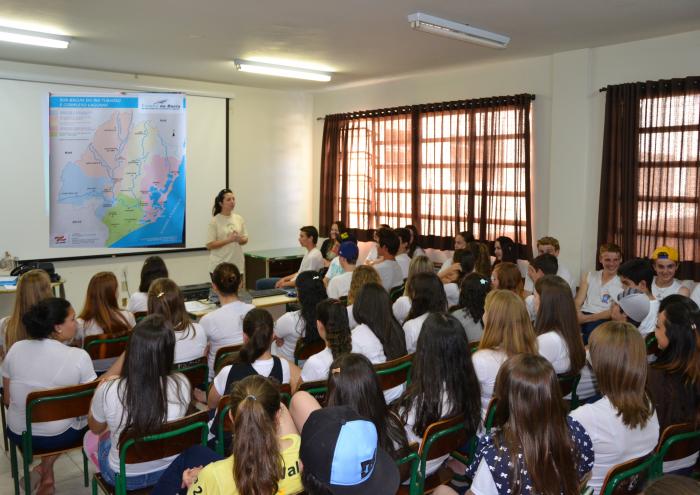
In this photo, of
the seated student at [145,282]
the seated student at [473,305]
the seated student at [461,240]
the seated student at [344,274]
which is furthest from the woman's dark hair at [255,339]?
the seated student at [461,240]

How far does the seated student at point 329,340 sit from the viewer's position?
10.4ft

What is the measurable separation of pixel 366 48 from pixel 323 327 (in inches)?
149

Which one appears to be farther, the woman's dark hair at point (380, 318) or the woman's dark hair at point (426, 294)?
the woman's dark hair at point (426, 294)

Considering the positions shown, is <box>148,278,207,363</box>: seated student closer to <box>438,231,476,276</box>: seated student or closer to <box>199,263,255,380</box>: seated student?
<box>199,263,255,380</box>: seated student

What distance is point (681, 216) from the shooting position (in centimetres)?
564

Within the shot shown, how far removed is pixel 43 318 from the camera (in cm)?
314

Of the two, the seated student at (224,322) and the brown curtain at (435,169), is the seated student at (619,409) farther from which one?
the brown curtain at (435,169)

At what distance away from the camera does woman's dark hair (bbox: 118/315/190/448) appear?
2545mm

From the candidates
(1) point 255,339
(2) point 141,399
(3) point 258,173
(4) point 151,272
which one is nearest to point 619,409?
(1) point 255,339

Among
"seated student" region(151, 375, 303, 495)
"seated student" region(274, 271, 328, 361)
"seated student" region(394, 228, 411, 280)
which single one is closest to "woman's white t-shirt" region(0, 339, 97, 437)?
"seated student" region(274, 271, 328, 361)

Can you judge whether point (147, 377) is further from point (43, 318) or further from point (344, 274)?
point (344, 274)

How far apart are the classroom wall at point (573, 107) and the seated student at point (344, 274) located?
244cm

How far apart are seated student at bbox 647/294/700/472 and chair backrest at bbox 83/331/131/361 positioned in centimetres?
299

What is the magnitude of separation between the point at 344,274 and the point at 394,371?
2117 millimetres
